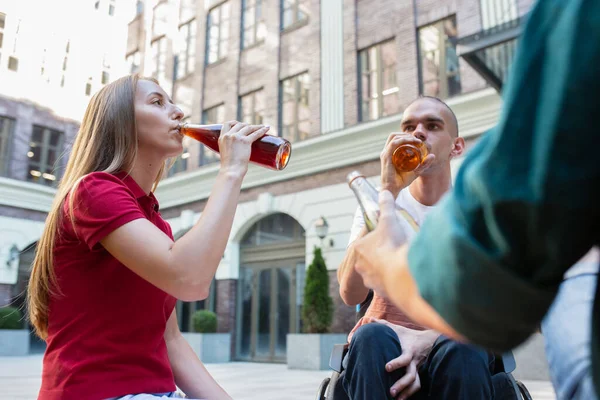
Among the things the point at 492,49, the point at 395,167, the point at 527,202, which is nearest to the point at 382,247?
the point at 527,202

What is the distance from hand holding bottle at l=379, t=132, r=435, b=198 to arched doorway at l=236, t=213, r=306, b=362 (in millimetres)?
10571

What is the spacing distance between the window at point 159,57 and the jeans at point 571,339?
702 inches

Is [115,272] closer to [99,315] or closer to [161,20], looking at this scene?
[99,315]

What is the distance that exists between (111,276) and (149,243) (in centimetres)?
Result: 22

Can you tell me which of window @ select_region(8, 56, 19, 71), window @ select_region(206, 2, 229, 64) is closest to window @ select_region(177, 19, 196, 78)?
window @ select_region(206, 2, 229, 64)

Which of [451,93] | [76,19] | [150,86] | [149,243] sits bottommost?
[149,243]

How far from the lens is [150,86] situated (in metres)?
1.92

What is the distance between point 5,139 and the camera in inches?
656

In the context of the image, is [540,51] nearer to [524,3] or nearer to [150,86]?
[150,86]

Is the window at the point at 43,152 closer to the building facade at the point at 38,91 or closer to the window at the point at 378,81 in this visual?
the building facade at the point at 38,91

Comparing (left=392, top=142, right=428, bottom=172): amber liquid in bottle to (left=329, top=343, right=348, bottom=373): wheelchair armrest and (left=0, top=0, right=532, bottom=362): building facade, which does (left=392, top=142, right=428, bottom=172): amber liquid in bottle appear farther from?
(left=0, top=0, right=532, bottom=362): building facade

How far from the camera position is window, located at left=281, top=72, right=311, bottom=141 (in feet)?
42.4

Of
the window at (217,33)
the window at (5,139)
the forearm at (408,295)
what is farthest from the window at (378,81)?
the window at (5,139)

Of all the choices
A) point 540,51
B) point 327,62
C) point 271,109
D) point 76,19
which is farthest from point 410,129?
point 76,19
